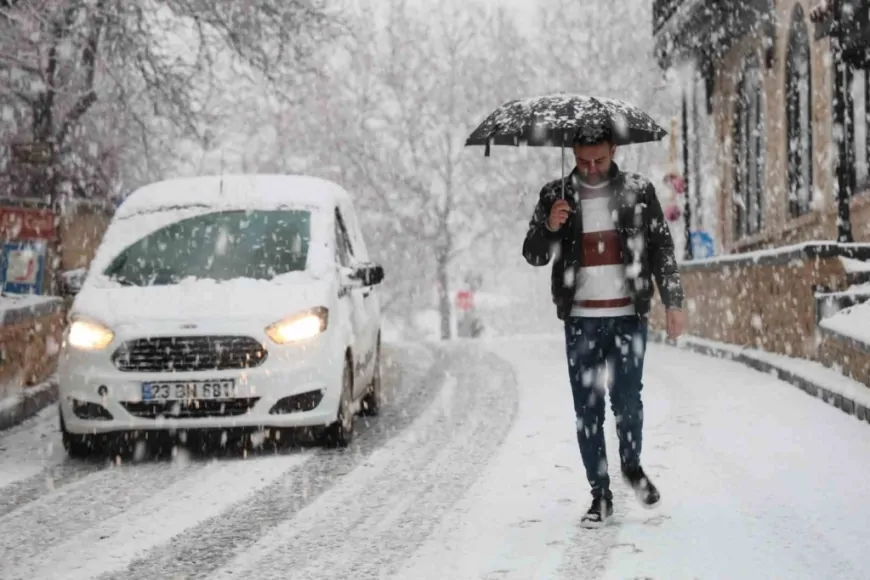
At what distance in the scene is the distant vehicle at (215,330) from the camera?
765 cm

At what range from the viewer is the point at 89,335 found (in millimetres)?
7824

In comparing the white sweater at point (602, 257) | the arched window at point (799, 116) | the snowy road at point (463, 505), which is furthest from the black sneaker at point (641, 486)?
the arched window at point (799, 116)

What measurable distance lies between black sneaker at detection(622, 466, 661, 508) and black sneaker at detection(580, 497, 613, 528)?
18cm

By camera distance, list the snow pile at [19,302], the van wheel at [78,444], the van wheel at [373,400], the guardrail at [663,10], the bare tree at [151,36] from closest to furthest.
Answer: the van wheel at [78,444] → the van wheel at [373,400] → the snow pile at [19,302] → the bare tree at [151,36] → the guardrail at [663,10]

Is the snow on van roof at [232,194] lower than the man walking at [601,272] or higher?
higher

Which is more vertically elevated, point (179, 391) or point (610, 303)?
point (610, 303)

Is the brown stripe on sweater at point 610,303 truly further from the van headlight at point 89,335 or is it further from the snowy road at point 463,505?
the van headlight at point 89,335

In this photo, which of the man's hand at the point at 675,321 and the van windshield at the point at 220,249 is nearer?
the man's hand at the point at 675,321

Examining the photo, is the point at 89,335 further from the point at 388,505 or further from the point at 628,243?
the point at 628,243

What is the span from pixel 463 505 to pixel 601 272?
4.73 ft

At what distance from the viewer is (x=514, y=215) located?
149ft

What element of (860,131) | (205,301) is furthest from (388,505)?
(860,131)

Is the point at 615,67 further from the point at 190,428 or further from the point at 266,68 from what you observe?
the point at 190,428

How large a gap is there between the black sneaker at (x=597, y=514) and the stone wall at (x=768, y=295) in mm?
5641
